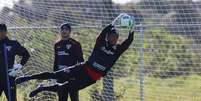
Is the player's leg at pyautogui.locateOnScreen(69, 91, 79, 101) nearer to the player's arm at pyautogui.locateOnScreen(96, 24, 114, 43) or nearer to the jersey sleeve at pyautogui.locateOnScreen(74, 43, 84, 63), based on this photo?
the jersey sleeve at pyautogui.locateOnScreen(74, 43, 84, 63)

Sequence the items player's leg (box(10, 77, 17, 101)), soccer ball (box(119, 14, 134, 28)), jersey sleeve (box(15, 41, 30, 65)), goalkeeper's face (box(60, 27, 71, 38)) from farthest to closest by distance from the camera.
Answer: player's leg (box(10, 77, 17, 101)), jersey sleeve (box(15, 41, 30, 65)), goalkeeper's face (box(60, 27, 71, 38)), soccer ball (box(119, 14, 134, 28))

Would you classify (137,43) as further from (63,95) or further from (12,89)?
(12,89)

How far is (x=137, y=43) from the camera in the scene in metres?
13.6

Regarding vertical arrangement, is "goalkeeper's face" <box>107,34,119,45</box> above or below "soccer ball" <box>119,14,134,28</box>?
below

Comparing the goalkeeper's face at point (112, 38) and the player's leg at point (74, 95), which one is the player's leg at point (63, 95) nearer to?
the player's leg at point (74, 95)

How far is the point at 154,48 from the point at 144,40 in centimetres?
26

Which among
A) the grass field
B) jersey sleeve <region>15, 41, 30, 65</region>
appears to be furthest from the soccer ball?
the grass field

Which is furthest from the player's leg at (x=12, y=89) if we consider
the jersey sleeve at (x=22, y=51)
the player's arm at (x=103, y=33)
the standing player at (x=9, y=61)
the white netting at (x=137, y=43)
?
the player's arm at (x=103, y=33)

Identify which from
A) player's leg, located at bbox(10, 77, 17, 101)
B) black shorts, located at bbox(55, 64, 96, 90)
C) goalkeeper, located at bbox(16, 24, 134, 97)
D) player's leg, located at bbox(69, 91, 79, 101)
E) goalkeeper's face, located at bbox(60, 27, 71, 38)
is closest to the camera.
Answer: goalkeeper, located at bbox(16, 24, 134, 97)

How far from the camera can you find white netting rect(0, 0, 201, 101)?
13.3 m

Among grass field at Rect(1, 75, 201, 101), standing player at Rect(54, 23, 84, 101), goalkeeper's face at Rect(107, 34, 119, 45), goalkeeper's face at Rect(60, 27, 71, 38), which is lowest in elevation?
grass field at Rect(1, 75, 201, 101)

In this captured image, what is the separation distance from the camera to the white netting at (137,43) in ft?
43.5

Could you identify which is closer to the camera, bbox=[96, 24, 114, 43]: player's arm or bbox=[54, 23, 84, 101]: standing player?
bbox=[96, 24, 114, 43]: player's arm

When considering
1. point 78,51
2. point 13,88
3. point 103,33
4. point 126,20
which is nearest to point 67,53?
point 78,51
